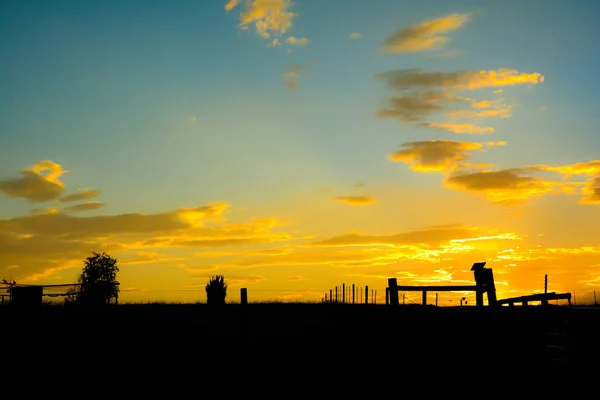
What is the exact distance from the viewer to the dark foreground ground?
1752 cm

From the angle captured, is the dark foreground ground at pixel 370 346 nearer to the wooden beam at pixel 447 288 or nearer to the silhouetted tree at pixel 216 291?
the wooden beam at pixel 447 288

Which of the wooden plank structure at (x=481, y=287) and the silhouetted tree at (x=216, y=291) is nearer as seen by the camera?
the wooden plank structure at (x=481, y=287)

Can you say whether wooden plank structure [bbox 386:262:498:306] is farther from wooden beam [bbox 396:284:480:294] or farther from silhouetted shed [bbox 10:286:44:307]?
silhouetted shed [bbox 10:286:44:307]

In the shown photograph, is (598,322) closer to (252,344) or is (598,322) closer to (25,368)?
(252,344)

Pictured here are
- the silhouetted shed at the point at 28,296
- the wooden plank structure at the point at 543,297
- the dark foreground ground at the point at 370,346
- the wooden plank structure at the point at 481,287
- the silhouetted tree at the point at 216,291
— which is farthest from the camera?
the silhouetted tree at the point at 216,291

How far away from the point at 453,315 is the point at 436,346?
1.94m

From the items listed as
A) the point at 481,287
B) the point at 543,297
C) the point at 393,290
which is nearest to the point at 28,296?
the point at 393,290

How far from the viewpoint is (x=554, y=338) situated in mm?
18422

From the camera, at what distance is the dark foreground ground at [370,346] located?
57.5ft

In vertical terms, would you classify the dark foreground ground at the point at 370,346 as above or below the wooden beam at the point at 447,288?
below

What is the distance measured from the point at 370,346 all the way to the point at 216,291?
33.1 m

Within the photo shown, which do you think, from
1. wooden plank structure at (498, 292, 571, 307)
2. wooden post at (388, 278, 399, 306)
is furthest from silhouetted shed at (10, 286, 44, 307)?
wooden plank structure at (498, 292, 571, 307)

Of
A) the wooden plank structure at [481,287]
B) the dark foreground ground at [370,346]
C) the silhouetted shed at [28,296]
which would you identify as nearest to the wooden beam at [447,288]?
the wooden plank structure at [481,287]

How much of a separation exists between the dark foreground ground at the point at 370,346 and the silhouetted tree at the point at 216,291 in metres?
Answer: 26.1
